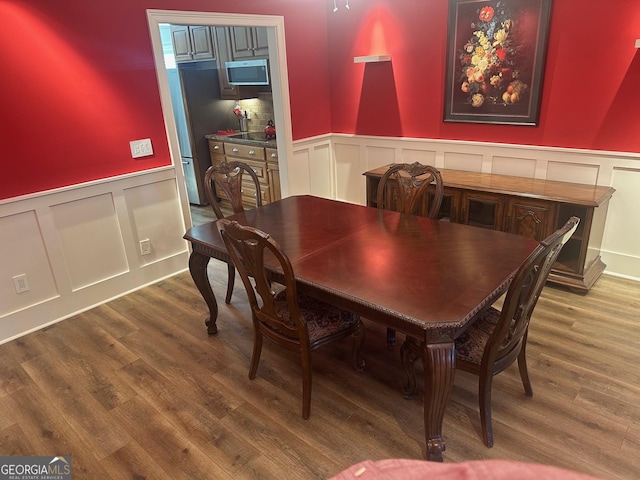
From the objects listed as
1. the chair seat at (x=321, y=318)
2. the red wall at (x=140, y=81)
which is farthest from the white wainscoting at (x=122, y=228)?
the chair seat at (x=321, y=318)

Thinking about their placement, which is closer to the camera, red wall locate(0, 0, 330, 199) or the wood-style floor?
the wood-style floor

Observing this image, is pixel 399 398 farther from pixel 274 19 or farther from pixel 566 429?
pixel 274 19

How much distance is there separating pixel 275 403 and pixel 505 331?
1203mm

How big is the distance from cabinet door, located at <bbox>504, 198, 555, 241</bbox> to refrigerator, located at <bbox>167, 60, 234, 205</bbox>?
371 centimetres

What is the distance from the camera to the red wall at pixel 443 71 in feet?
10.0

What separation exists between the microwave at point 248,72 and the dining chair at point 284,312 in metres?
3.01

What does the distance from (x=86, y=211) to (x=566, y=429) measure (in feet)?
10.7

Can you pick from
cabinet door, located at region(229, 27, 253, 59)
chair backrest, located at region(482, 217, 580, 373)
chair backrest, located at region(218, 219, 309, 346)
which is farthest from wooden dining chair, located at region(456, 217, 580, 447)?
cabinet door, located at region(229, 27, 253, 59)

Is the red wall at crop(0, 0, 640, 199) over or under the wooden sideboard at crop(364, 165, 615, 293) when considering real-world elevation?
over

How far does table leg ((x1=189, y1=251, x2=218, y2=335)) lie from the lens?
2.70 m

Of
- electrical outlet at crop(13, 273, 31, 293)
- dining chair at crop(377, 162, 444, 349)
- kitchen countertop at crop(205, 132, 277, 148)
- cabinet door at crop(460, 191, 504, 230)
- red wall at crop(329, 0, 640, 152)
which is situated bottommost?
electrical outlet at crop(13, 273, 31, 293)

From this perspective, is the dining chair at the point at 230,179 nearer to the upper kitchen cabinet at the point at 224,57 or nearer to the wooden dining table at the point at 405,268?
the wooden dining table at the point at 405,268

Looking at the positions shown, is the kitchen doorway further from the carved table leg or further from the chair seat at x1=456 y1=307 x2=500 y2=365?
the chair seat at x1=456 y1=307 x2=500 y2=365

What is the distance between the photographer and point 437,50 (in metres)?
3.87
